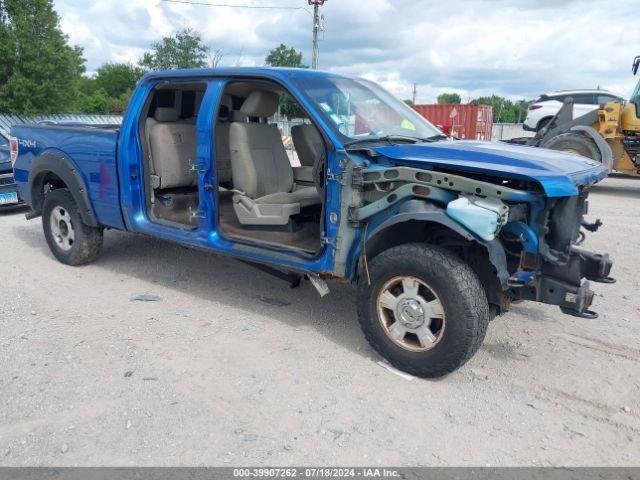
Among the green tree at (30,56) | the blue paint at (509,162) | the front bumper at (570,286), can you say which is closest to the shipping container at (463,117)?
the green tree at (30,56)

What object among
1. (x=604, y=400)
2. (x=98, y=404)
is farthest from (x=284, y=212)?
(x=604, y=400)

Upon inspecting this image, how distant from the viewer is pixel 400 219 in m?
3.59

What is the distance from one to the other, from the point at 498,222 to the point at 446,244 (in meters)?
0.52

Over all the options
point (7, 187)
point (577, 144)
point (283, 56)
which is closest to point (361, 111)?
point (7, 187)

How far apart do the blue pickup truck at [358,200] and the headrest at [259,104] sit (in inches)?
0.5

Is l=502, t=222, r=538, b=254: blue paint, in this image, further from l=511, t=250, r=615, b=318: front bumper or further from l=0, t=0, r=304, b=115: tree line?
l=0, t=0, r=304, b=115: tree line

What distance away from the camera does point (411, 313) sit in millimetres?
3645

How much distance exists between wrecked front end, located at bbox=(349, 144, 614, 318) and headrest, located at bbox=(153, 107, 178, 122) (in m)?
2.68

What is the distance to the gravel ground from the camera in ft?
9.66

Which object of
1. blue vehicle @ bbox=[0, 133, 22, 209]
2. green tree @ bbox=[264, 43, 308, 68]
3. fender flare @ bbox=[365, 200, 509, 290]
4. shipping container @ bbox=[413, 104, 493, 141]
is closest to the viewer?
fender flare @ bbox=[365, 200, 509, 290]

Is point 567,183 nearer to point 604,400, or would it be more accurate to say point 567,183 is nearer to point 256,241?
point 604,400

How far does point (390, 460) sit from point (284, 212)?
240cm

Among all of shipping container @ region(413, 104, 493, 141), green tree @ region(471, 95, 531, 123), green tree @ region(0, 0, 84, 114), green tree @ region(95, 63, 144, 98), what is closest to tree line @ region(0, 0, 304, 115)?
green tree @ region(0, 0, 84, 114)

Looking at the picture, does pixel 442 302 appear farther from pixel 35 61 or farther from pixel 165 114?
pixel 35 61
